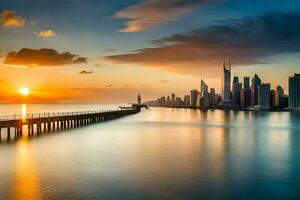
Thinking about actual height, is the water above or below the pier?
below

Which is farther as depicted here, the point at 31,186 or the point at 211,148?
the point at 211,148

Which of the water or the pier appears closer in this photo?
the water

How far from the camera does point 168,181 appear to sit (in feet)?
85.3

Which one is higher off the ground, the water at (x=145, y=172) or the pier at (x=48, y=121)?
the pier at (x=48, y=121)

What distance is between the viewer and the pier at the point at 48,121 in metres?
52.6

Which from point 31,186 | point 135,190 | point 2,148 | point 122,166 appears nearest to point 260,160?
point 122,166

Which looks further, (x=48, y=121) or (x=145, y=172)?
(x=48, y=121)

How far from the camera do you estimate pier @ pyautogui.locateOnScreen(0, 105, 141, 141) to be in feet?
173

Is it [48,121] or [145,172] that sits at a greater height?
[48,121]

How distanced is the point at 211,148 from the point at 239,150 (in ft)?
12.5

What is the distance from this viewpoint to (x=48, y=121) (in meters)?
64.1

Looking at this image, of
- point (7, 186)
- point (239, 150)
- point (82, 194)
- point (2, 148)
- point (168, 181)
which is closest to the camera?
point (82, 194)

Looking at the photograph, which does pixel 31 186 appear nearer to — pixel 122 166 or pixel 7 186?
pixel 7 186

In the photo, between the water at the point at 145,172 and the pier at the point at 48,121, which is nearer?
the water at the point at 145,172
